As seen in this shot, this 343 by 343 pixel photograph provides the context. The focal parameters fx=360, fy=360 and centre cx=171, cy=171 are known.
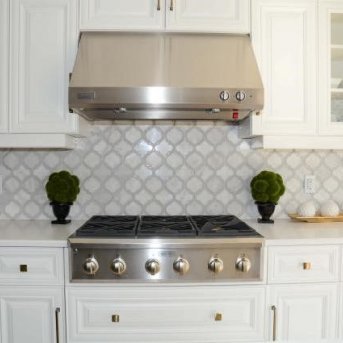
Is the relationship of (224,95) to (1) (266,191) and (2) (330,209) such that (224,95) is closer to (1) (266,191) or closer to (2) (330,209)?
(1) (266,191)

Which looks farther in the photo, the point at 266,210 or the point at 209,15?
the point at 266,210

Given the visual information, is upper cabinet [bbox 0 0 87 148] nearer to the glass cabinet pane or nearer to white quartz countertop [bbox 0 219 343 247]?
white quartz countertop [bbox 0 219 343 247]

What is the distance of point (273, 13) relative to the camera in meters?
1.96

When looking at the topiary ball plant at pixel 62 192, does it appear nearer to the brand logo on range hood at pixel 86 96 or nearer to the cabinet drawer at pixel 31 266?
the cabinet drawer at pixel 31 266

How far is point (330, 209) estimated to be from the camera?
2.23 m

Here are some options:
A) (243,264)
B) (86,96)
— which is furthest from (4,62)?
(243,264)

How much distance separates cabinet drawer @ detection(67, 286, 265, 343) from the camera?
171cm

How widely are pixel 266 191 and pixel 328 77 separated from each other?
724 millimetres

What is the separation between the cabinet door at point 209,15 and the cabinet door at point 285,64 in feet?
0.23

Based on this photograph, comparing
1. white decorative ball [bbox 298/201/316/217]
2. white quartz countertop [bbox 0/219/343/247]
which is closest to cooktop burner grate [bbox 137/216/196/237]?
white quartz countertop [bbox 0/219/343/247]

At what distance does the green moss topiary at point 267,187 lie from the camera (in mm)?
2146

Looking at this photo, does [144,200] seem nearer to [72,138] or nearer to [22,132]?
[72,138]

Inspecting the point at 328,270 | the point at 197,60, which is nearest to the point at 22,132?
the point at 197,60

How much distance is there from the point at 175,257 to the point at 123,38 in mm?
1159
